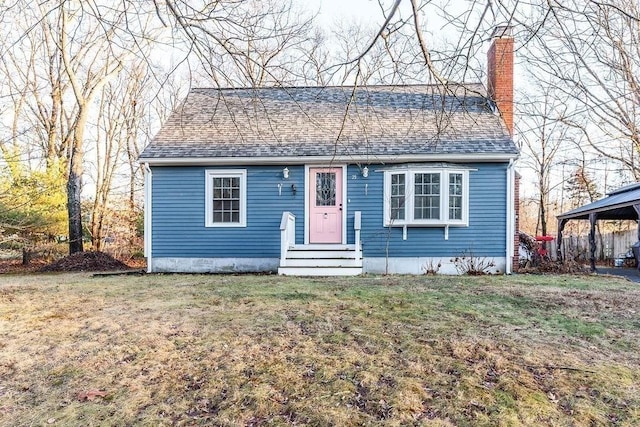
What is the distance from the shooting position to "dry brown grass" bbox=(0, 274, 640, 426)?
274cm

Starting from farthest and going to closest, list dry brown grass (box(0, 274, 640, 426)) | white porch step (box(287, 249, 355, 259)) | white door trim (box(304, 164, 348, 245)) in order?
white door trim (box(304, 164, 348, 245)) → white porch step (box(287, 249, 355, 259)) → dry brown grass (box(0, 274, 640, 426))

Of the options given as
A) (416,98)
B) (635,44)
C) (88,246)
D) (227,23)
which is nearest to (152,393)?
(227,23)

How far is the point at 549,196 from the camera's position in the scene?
24312mm

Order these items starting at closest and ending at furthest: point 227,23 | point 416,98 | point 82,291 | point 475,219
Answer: point 227,23
point 82,291
point 475,219
point 416,98

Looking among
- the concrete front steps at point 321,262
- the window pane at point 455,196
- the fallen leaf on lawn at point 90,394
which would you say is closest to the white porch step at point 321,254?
the concrete front steps at point 321,262

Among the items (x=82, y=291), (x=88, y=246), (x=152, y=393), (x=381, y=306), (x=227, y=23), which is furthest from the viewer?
(x=88, y=246)

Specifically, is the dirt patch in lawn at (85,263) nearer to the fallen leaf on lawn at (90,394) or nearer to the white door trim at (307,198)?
the white door trim at (307,198)

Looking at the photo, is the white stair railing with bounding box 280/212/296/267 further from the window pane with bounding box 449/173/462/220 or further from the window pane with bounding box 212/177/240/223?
the window pane with bounding box 449/173/462/220

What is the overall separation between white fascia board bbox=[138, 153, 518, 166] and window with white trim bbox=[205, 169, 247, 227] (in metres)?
0.32

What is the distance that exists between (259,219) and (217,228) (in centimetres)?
110

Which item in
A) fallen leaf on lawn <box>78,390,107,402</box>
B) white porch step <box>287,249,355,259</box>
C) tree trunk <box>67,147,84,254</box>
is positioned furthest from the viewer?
tree trunk <box>67,147,84,254</box>

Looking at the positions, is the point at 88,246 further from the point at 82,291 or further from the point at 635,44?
the point at 635,44

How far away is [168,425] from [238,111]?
34.3 ft

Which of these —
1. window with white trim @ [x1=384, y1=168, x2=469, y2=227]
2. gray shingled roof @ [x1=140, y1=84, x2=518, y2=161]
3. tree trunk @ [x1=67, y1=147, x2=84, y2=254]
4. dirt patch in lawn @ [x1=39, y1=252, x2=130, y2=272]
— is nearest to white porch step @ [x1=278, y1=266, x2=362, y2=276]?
window with white trim @ [x1=384, y1=168, x2=469, y2=227]
